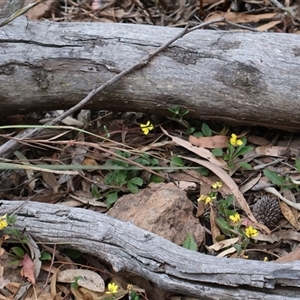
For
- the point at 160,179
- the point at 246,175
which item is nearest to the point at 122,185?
the point at 160,179

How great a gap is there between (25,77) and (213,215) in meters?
0.98

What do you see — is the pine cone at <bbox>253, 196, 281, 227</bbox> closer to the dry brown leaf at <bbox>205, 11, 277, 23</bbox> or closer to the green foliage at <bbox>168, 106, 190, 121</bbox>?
the green foliage at <bbox>168, 106, 190, 121</bbox>

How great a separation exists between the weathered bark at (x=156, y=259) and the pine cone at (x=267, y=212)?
37 centimetres

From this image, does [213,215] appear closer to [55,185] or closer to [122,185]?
[122,185]

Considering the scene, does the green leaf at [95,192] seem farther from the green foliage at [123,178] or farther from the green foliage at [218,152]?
the green foliage at [218,152]

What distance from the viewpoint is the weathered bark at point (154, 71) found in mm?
2082

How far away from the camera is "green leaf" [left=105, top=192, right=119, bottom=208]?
209 centimetres

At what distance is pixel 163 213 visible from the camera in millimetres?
1932

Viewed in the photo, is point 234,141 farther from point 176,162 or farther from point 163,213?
point 163,213

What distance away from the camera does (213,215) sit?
201 cm

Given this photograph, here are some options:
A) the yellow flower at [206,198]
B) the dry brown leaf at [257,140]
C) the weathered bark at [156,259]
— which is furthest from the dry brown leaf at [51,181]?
the dry brown leaf at [257,140]

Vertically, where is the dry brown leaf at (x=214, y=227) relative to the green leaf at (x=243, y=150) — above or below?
below

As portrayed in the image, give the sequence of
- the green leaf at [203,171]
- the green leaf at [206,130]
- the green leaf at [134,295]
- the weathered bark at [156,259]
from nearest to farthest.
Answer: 1. the weathered bark at [156,259]
2. the green leaf at [134,295]
3. the green leaf at [203,171]
4. the green leaf at [206,130]

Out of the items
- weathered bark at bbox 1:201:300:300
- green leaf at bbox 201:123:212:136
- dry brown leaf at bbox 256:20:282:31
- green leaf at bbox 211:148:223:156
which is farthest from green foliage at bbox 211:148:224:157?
dry brown leaf at bbox 256:20:282:31
